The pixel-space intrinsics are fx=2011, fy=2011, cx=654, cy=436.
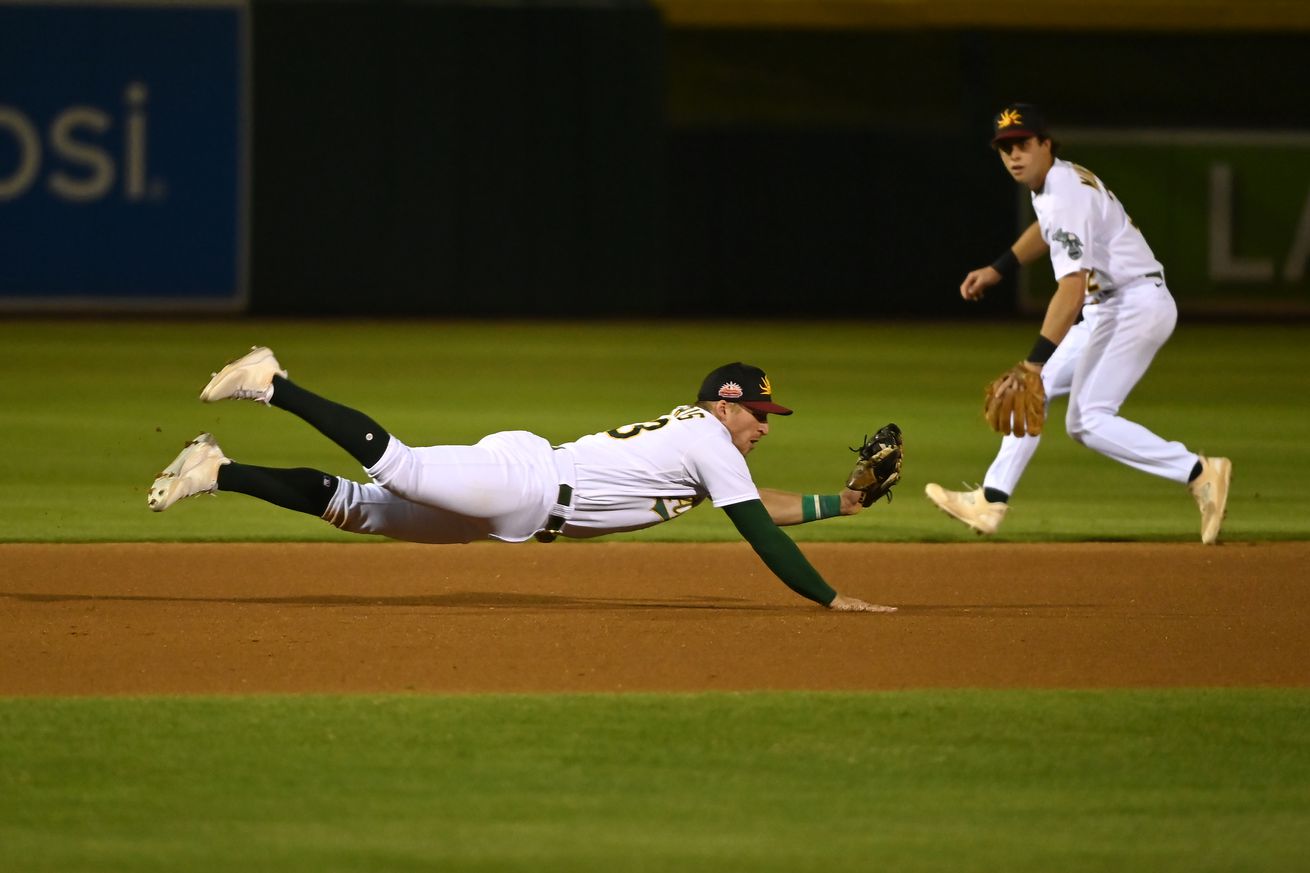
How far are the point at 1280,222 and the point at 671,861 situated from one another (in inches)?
848

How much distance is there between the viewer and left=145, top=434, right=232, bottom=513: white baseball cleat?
21.9ft

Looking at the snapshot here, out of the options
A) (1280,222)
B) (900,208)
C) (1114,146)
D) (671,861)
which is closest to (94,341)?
(900,208)

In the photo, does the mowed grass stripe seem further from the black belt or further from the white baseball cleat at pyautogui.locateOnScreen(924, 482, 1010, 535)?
the white baseball cleat at pyautogui.locateOnScreen(924, 482, 1010, 535)

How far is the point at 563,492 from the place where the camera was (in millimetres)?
6723

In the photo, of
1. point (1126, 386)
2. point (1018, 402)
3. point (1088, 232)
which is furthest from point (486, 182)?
point (1018, 402)

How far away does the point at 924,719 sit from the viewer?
5559 mm

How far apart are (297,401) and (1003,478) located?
136 inches

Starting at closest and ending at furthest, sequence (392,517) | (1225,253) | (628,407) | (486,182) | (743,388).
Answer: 1. (743,388)
2. (392,517)
3. (628,407)
4. (486,182)
5. (1225,253)

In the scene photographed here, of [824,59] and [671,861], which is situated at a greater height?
[824,59]

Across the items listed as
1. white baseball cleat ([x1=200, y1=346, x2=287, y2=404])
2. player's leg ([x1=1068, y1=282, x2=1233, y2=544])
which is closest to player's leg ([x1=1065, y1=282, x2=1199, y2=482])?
player's leg ([x1=1068, y1=282, x2=1233, y2=544])

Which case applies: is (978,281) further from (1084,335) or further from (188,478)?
(188,478)

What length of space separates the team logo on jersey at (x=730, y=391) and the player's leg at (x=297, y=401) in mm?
1115

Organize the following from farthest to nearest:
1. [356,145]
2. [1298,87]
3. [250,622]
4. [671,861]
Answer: [1298,87], [356,145], [250,622], [671,861]

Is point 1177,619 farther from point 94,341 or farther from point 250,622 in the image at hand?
point 94,341
